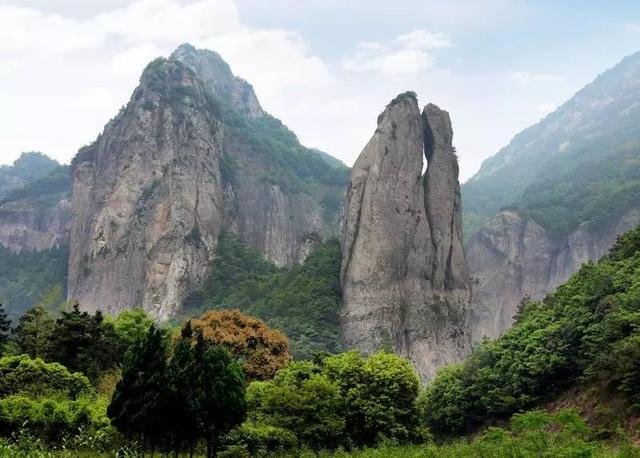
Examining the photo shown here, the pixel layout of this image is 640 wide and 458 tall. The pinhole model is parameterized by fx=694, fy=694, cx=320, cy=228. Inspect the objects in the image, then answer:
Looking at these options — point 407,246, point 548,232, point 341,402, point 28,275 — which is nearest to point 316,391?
point 341,402

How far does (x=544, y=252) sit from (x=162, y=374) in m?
82.7

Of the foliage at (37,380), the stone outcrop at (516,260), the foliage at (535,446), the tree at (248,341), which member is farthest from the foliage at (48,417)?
the stone outcrop at (516,260)

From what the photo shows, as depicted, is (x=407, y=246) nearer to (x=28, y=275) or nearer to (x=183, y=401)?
(x=183, y=401)

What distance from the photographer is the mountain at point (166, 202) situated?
242 ft

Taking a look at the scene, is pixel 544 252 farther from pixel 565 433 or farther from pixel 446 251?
pixel 565 433

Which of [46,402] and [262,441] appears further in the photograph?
[262,441]

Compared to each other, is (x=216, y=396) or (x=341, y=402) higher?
(x=216, y=396)

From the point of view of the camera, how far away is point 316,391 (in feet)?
94.7

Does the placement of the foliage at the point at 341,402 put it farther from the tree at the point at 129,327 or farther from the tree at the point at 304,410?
the tree at the point at 129,327

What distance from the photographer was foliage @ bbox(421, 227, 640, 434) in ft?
101

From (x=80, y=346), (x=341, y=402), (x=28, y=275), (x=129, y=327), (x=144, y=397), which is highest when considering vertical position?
(x=28, y=275)

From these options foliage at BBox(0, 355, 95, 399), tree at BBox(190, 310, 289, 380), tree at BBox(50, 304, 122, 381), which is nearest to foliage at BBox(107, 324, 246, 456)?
foliage at BBox(0, 355, 95, 399)

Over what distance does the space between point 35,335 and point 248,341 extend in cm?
1086

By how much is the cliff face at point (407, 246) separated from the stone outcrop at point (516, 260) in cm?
2809
